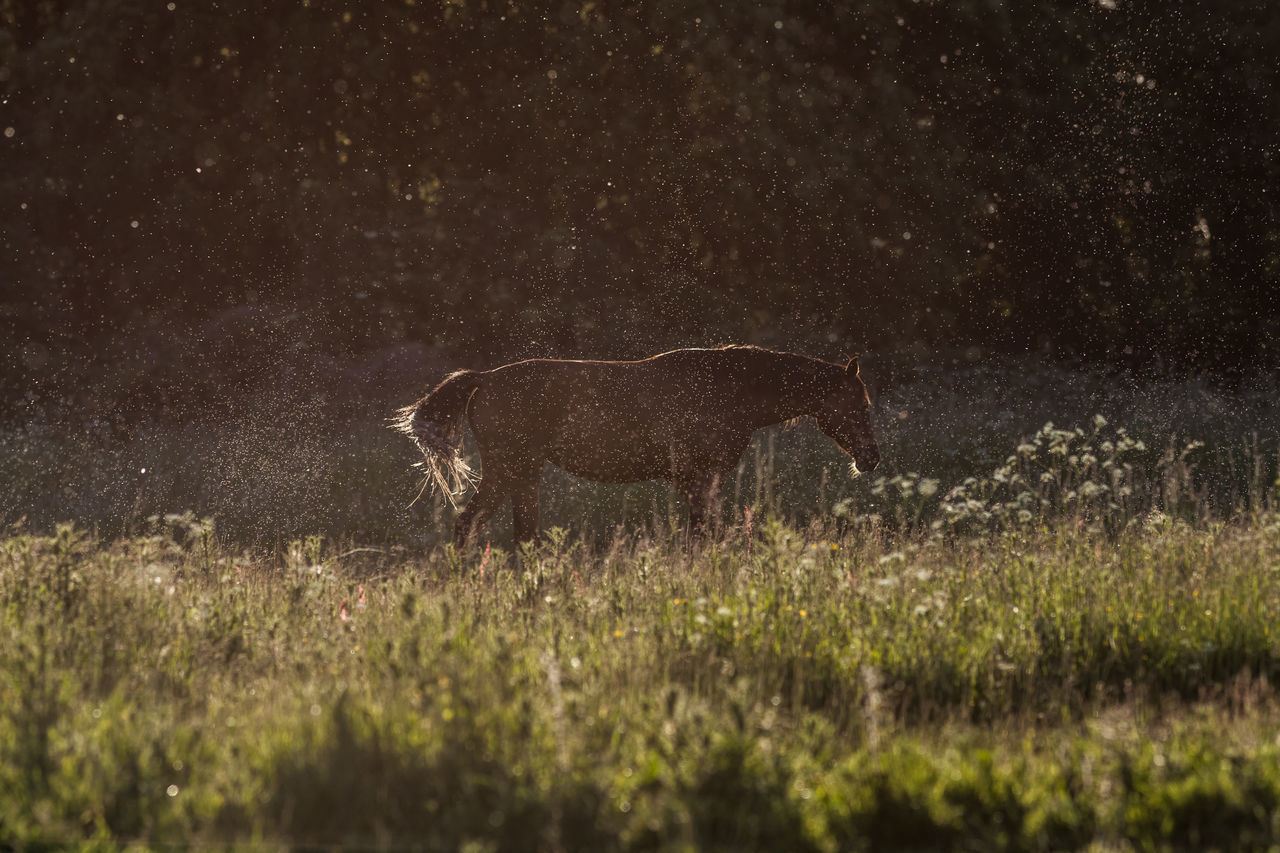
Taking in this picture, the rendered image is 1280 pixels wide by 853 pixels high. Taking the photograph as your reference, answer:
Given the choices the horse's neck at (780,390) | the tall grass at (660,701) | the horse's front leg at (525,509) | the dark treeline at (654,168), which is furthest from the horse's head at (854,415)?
the dark treeline at (654,168)

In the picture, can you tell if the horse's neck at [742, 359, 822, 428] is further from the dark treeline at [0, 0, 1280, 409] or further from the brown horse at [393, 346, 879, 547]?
the dark treeline at [0, 0, 1280, 409]

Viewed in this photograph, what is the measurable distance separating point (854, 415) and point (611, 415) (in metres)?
2.25

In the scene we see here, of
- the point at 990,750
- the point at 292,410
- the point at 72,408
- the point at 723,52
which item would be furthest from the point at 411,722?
the point at 72,408

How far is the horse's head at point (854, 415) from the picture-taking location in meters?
9.54

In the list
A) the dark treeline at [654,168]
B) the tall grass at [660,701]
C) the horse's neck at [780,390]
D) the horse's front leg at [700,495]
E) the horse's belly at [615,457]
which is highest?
the dark treeline at [654,168]

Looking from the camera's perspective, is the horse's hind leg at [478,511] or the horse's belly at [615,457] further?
the horse's belly at [615,457]

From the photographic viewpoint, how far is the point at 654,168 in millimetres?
16906

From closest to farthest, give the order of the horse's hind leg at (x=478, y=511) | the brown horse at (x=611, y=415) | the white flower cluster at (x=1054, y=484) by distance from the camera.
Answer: the white flower cluster at (x=1054, y=484) < the horse's hind leg at (x=478, y=511) < the brown horse at (x=611, y=415)

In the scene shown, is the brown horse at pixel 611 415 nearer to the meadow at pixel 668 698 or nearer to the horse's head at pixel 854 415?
the horse's head at pixel 854 415

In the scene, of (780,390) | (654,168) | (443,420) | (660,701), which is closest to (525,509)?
(443,420)

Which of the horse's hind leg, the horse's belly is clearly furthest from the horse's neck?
the horse's hind leg

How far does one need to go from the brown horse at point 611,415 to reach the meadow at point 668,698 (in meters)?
1.94

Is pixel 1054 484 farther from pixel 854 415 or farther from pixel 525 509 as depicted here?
pixel 525 509

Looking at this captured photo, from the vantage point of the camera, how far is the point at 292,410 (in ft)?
53.6
